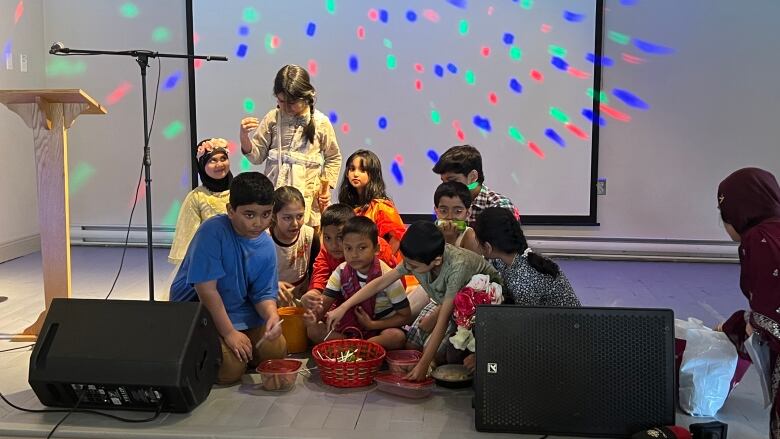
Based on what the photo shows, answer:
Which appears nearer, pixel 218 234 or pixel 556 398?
pixel 556 398

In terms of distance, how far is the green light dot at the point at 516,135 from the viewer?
4918 millimetres

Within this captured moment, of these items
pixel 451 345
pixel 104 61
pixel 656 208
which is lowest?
pixel 451 345

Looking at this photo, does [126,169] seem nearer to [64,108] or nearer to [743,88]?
[64,108]

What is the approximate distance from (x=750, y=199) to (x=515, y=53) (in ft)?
9.50

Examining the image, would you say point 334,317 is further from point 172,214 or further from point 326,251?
point 172,214

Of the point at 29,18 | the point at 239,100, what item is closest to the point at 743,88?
the point at 239,100

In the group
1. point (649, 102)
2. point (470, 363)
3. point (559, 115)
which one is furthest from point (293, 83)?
point (649, 102)

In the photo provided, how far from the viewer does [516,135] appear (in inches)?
194

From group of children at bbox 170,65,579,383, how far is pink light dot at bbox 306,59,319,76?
1.53m

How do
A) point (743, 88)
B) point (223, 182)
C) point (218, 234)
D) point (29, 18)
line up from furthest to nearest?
point (29, 18)
point (743, 88)
point (223, 182)
point (218, 234)

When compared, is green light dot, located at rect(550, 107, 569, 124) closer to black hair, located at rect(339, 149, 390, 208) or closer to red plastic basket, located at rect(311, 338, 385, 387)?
black hair, located at rect(339, 149, 390, 208)

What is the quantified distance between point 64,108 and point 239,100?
2.20 metres

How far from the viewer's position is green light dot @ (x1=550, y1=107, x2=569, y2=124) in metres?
4.85

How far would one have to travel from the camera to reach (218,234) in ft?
8.29
